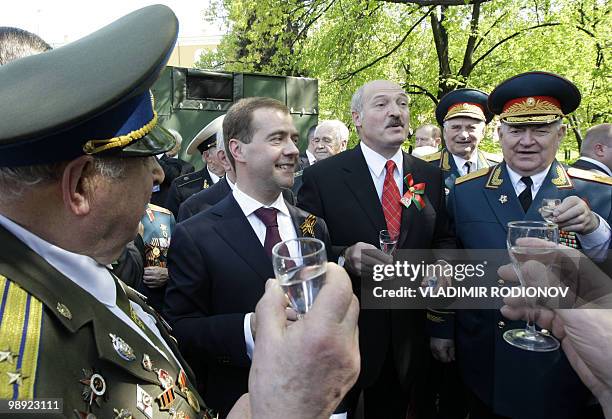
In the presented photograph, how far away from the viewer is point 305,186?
3.78 metres

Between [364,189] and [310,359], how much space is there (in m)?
2.67

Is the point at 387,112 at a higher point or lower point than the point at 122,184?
higher

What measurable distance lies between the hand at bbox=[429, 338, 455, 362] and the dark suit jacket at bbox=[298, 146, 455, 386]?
0.38 ft

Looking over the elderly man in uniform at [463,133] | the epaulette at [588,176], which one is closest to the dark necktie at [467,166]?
the elderly man in uniform at [463,133]

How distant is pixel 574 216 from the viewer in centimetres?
271

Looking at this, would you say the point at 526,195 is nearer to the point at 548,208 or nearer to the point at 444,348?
the point at 548,208

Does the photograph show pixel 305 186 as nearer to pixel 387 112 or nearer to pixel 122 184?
pixel 387 112

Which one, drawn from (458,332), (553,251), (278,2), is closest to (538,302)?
(553,251)

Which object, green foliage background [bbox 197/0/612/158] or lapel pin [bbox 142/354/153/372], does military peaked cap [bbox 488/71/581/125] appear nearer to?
lapel pin [bbox 142/354/153/372]

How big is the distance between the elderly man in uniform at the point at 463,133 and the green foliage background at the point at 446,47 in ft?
17.7

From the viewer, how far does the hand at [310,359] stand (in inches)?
39.2

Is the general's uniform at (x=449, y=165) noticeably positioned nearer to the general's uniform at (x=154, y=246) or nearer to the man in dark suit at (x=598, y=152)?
the man in dark suit at (x=598, y=152)

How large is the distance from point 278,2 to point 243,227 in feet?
25.5

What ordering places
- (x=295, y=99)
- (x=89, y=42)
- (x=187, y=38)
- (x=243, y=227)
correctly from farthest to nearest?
1. (x=187, y=38)
2. (x=295, y=99)
3. (x=243, y=227)
4. (x=89, y=42)
